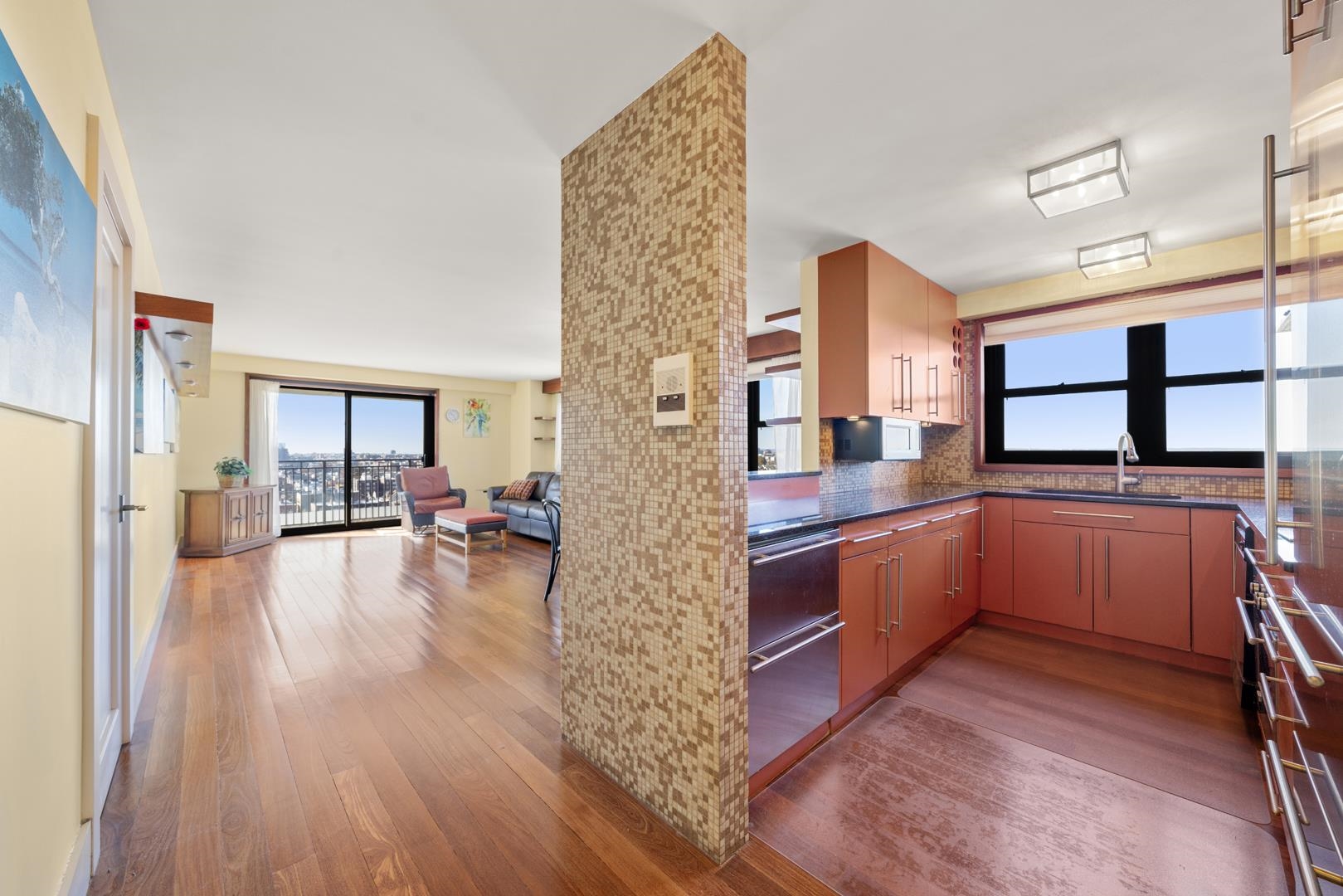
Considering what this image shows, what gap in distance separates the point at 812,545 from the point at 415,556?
5134mm

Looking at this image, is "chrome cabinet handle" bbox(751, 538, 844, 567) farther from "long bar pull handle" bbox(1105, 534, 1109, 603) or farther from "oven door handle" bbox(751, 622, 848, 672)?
"long bar pull handle" bbox(1105, 534, 1109, 603)

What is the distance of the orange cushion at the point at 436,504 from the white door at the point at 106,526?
4.98 metres

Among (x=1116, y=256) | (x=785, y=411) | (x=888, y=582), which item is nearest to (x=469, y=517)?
(x=785, y=411)

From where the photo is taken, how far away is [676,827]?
1581 mm

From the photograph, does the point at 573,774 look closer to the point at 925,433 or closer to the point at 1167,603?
the point at 1167,603

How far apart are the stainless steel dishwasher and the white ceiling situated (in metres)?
1.58

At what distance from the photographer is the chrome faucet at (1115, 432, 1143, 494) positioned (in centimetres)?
324

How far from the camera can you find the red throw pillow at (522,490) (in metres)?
7.50

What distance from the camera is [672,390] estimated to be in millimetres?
1592

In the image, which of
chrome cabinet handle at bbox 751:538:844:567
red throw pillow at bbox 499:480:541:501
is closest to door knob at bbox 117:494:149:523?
chrome cabinet handle at bbox 751:538:844:567

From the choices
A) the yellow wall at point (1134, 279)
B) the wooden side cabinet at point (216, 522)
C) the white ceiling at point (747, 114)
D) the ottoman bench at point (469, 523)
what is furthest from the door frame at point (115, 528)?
the yellow wall at point (1134, 279)

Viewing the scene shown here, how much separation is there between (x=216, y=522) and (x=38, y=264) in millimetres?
6177

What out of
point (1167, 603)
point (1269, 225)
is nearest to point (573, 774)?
point (1269, 225)

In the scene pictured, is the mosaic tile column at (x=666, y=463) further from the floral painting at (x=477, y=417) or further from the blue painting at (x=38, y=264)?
the floral painting at (x=477, y=417)
